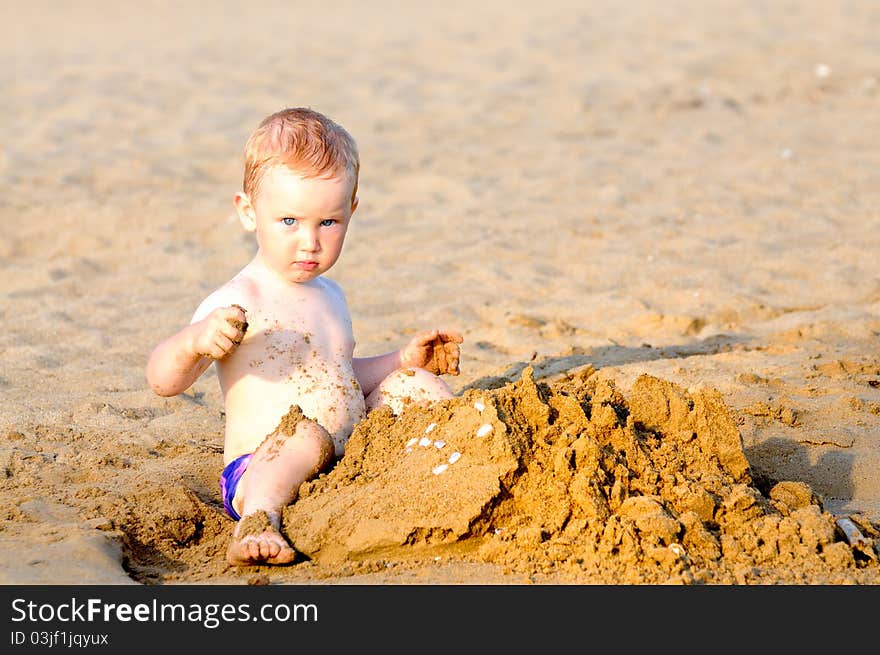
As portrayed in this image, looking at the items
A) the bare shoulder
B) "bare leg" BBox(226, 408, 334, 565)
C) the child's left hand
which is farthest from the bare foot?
the child's left hand

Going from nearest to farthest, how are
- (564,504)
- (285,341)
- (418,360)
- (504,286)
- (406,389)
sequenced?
(564,504) < (285,341) < (406,389) < (418,360) < (504,286)

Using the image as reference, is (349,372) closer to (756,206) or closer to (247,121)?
(756,206)

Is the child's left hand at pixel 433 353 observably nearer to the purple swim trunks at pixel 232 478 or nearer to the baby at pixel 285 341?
the baby at pixel 285 341

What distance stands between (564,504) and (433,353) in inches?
38.9

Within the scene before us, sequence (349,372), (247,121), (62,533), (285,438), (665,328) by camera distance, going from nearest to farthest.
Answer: (62,533) < (285,438) < (349,372) < (665,328) < (247,121)

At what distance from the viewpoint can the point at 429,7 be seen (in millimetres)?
15195

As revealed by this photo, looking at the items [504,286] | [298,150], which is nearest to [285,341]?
[298,150]

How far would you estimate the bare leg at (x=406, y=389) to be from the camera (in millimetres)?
3438

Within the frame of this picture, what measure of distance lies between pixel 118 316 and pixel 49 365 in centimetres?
72

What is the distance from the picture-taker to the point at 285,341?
333cm

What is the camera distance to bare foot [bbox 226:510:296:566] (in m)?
2.75

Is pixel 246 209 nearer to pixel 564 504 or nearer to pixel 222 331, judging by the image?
pixel 222 331

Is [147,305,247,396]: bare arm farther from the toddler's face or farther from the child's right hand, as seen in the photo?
the toddler's face

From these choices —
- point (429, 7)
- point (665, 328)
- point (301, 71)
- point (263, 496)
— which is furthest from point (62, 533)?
point (429, 7)
